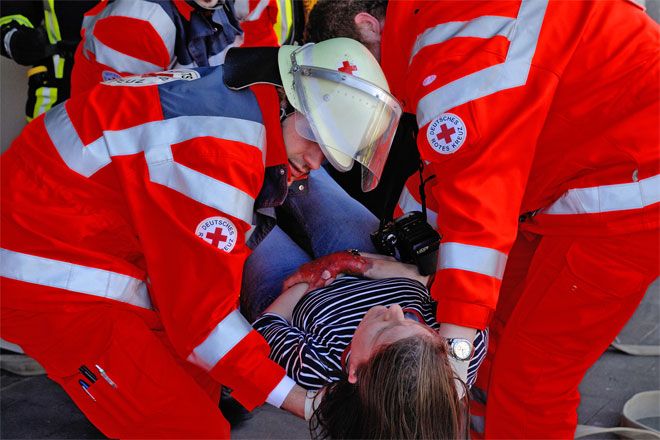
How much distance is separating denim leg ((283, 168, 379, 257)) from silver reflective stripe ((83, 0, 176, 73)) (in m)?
0.93

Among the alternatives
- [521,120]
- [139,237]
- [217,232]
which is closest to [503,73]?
[521,120]

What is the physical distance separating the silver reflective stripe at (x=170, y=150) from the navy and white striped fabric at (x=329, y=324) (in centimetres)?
46

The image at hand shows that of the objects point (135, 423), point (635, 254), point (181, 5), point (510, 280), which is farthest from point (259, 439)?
point (181, 5)

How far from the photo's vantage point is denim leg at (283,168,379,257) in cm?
268

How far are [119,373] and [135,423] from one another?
0.63 feet

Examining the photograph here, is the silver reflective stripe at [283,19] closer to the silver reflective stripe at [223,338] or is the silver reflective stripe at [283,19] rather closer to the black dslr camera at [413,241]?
the black dslr camera at [413,241]

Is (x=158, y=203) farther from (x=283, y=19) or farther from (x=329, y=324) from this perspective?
(x=283, y=19)

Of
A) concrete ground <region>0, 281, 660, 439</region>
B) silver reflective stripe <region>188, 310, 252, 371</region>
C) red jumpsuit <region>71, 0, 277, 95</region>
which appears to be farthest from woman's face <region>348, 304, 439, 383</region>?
red jumpsuit <region>71, 0, 277, 95</region>

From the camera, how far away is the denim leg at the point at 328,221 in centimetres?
268

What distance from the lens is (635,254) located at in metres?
2.36

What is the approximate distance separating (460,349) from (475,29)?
975 millimetres

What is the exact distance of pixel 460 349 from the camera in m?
2.05

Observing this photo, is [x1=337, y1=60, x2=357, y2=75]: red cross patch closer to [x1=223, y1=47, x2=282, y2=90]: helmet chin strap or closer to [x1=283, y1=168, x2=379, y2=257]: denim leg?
[x1=223, y1=47, x2=282, y2=90]: helmet chin strap

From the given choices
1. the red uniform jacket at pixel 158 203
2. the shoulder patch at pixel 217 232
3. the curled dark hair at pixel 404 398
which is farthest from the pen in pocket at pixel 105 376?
the curled dark hair at pixel 404 398
